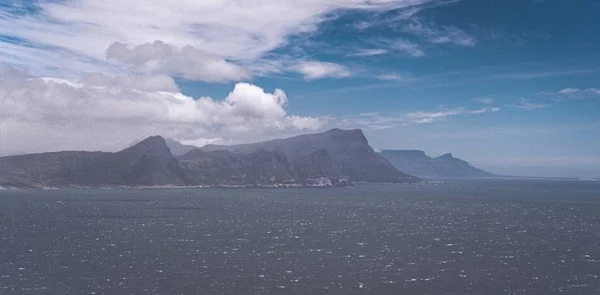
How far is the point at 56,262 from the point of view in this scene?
99.4m

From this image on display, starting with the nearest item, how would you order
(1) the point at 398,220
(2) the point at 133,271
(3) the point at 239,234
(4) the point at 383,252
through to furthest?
(2) the point at 133,271, (4) the point at 383,252, (3) the point at 239,234, (1) the point at 398,220

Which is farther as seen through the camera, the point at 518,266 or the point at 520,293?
the point at 518,266

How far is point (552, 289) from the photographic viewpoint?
82.9 metres

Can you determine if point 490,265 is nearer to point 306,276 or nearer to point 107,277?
point 306,276

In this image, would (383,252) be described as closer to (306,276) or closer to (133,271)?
(306,276)

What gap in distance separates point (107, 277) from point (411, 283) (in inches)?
2157

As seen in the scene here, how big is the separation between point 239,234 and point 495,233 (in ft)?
266

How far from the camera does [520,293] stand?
263 feet

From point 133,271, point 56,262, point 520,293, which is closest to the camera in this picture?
point 520,293

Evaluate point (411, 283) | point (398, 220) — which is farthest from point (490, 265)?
point (398, 220)

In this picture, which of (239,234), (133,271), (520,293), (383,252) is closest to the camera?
(520,293)

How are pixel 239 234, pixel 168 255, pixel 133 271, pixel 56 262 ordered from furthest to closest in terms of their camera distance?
pixel 239 234, pixel 168 255, pixel 56 262, pixel 133 271

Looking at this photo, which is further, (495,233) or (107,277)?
(495,233)

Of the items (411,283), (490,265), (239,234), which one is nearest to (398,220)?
(239,234)
